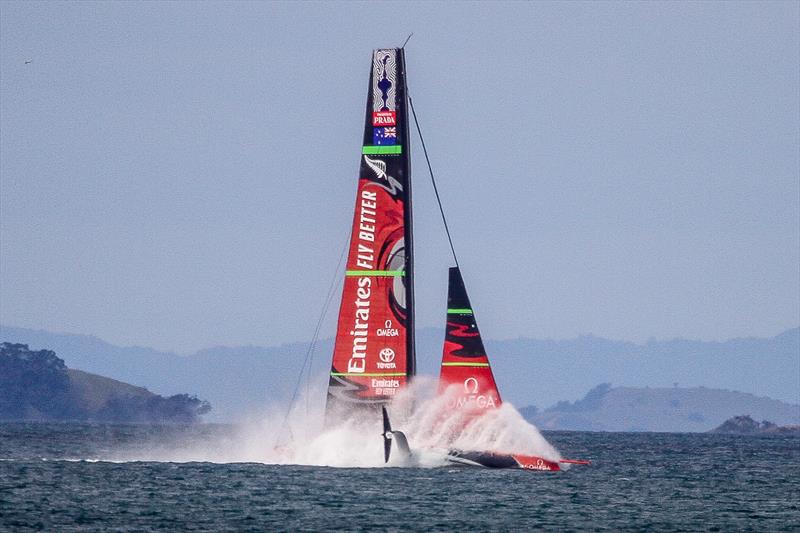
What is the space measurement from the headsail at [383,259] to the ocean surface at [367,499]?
4.10m

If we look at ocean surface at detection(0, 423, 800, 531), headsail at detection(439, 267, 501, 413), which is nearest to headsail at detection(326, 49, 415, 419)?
headsail at detection(439, 267, 501, 413)

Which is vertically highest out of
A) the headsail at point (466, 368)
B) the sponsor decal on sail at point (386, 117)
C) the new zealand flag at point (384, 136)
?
the sponsor decal on sail at point (386, 117)

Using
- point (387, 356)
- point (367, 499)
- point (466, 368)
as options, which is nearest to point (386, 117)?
point (387, 356)

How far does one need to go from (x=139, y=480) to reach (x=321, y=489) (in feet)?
26.5

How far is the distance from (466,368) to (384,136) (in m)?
8.74

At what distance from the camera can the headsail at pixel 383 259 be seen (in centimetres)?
5684

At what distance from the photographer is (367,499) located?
52312 mm

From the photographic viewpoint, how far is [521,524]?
4688cm

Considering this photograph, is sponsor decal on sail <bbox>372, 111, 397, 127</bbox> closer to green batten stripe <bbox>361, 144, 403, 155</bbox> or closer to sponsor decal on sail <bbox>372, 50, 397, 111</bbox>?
sponsor decal on sail <bbox>372, 50, 397, 111</bbox>

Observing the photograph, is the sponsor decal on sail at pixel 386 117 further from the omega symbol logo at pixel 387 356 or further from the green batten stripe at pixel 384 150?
the omega symbol logo at pixel 387 356

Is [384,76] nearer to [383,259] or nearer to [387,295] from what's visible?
[383,259]

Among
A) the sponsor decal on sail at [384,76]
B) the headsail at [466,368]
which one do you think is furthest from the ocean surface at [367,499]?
the sponsor decal on sail at [384,76]

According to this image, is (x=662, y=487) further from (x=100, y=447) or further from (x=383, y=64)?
(x=100, y=447)

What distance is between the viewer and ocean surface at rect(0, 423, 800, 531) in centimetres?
4659
